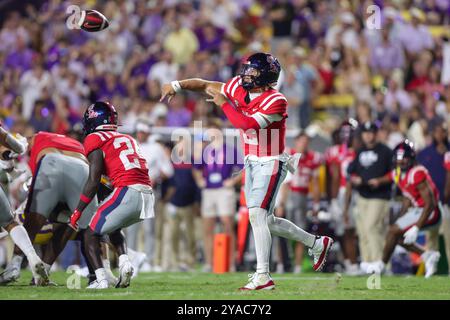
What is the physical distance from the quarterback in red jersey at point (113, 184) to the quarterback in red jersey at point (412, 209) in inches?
166

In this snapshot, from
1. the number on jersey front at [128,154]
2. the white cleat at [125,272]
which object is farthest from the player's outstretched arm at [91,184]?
the white cleat at [125,272]

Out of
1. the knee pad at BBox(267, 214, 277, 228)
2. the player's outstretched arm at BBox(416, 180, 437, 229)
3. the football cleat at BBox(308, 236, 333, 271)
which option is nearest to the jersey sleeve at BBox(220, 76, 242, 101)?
the knee pad at BBox(267, 214, 277, 228)

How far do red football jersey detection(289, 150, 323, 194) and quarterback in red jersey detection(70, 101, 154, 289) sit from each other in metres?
5.75

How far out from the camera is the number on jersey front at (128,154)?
30.1ft

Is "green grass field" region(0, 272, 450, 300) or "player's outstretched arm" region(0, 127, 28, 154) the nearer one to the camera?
"green grass field" region(0, 272, 450, 300)

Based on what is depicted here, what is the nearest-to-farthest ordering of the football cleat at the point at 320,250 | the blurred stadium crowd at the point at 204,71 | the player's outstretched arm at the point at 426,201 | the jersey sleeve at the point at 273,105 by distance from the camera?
1. the jersey sleeve at the point at 273,105
2. the football cleat at the point at 320,250
3. the player's outstretched arm at the point at 426,201
4. the blurred stadium crowd at the point at 204,71

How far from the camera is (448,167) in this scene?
45.8 feet

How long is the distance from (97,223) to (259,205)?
144cm

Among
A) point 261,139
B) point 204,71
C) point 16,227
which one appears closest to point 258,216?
point 261,139

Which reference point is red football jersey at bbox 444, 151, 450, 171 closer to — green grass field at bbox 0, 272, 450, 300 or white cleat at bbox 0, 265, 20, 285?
green grass field at bbox 0, 272, 450, 300

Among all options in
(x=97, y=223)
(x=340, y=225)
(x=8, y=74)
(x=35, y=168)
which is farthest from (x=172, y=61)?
(x=97, y=223)

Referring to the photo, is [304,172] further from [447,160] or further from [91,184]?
[91,184]

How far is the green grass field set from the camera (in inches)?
326

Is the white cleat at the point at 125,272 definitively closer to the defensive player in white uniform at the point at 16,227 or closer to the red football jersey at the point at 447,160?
the defensive player in white uniform at the point at 16,227
